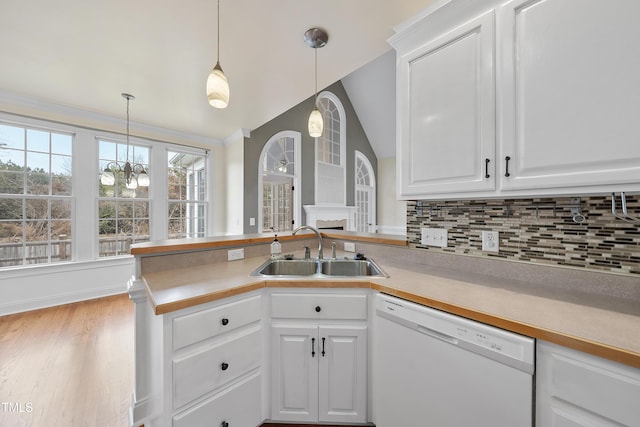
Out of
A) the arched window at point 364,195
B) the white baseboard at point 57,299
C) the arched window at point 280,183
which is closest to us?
the white baseboard at point 57,299

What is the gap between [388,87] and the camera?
5531 mm

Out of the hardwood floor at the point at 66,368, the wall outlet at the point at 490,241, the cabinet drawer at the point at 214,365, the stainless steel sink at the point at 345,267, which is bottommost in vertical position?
the hardwood floor at the point at 66,368

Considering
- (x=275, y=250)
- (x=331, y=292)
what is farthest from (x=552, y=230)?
(x=275, y=250)

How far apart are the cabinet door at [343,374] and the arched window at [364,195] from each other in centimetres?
528

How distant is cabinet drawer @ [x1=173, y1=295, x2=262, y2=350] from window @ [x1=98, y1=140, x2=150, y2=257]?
3623 mm

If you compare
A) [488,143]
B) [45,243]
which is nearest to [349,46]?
[488,143]

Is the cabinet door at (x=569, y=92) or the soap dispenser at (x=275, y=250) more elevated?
the cabinet door at (x=569, y=92)

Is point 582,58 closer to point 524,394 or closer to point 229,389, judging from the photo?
point 524,394

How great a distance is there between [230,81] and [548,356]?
128 inches

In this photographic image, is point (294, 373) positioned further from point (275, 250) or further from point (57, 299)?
point (57, 299)

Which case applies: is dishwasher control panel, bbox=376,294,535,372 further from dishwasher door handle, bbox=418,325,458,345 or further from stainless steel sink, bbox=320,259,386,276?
stainless steel sink, bbox=320,259,386,276

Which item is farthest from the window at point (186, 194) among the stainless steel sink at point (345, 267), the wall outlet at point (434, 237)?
the wall outlet at point (434, 237)

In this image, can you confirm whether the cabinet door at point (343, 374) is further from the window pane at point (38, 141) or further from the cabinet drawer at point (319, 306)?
the window pane at point (38, 141)

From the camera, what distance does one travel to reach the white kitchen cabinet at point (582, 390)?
2.18 feet
